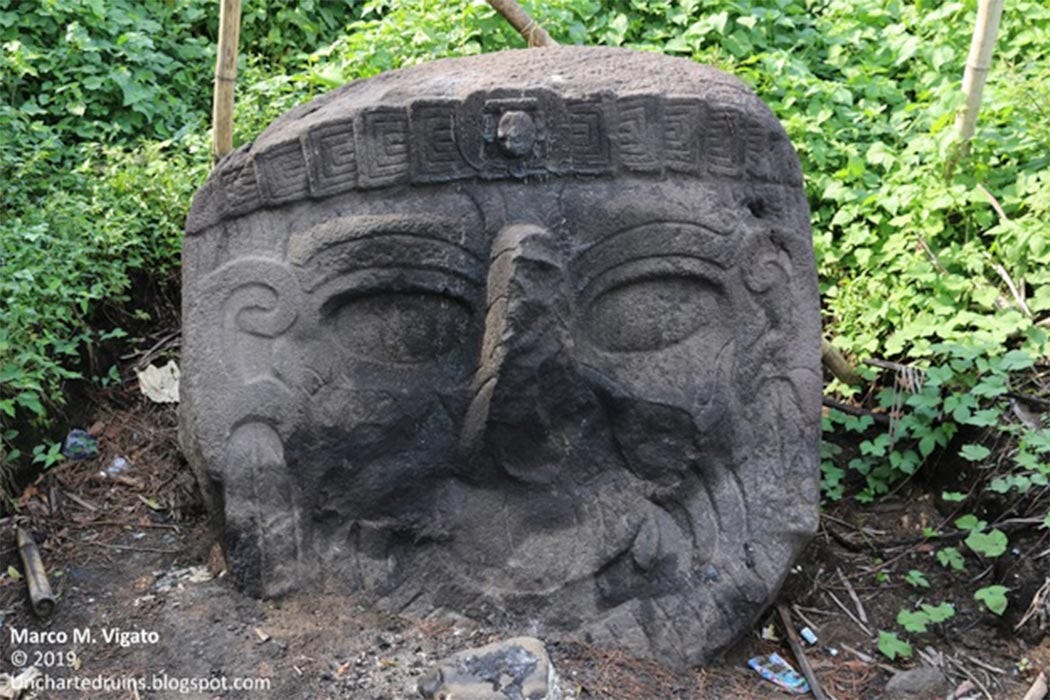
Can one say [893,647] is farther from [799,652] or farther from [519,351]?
[519,351]

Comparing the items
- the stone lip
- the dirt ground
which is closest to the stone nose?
the stone lip

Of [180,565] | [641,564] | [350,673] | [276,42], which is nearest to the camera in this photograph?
[350,673]

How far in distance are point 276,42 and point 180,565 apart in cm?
318

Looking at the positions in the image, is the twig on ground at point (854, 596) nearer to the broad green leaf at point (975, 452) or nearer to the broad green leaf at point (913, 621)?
the broad green leaf at point (913, 621)

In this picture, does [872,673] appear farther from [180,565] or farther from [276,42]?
[276,42]

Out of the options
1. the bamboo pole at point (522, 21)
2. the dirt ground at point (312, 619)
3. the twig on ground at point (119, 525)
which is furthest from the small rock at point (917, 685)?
the bamboo pole at point (522, 21)

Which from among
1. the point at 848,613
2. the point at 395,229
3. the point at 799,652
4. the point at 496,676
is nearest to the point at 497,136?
the point at 395,229

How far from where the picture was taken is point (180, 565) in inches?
148

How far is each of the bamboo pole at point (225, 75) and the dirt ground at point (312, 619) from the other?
3.26 feet

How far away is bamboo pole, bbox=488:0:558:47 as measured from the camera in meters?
4.97

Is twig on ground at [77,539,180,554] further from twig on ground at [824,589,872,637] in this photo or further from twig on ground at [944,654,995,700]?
twig on ground at [944,654,995,700]

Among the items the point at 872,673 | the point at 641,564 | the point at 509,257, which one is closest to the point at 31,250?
the point at 509,257

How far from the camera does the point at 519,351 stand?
3.26m

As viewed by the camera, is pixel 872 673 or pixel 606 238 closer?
pixel 606 238
